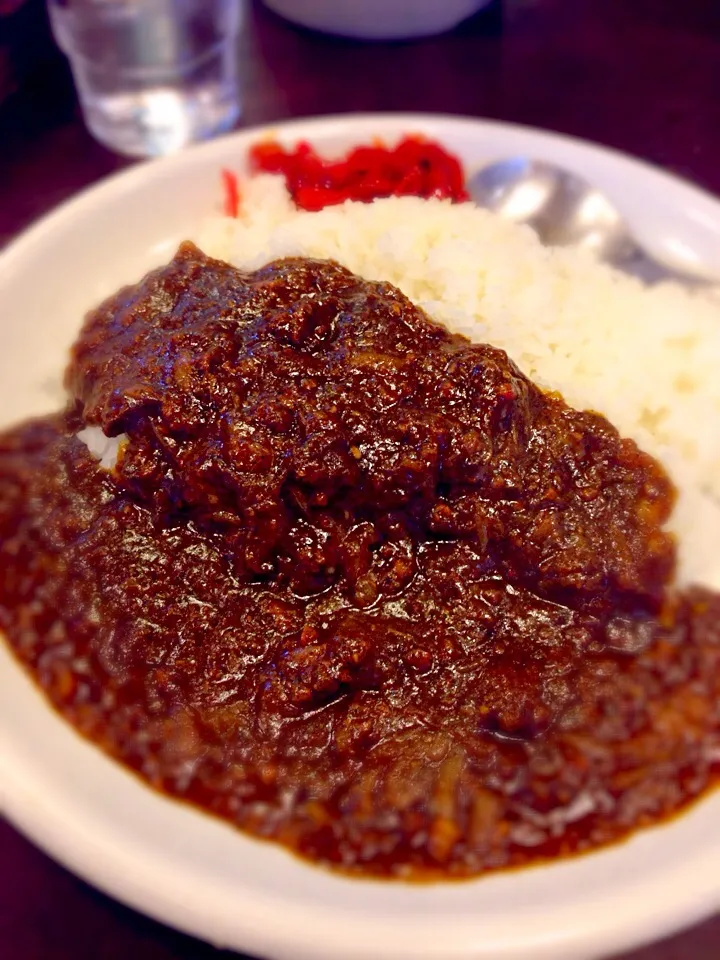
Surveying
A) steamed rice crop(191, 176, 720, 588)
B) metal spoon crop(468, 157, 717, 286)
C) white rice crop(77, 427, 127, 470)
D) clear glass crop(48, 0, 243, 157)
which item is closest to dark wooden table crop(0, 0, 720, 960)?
clear glass crop(48, 0, 243, 157)

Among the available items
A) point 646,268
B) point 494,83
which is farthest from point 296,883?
point 494,83

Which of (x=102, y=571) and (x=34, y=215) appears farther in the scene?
(x=34, y=215)

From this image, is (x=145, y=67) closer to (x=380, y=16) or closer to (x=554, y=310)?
(x=380, y=16)

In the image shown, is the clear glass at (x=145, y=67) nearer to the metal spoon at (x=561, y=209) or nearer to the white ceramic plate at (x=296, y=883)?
the metal spoon at (x=561, y=209)

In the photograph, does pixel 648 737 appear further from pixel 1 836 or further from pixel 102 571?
pixel 1 836

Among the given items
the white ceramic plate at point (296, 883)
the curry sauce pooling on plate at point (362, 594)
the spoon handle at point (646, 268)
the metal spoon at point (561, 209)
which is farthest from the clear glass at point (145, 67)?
the white ceramic plate at point (296, 883)

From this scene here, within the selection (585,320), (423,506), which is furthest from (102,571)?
(585,320)

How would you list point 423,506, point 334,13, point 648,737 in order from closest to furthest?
1. point 648,737
2. point 423,506
3. point 334,13
